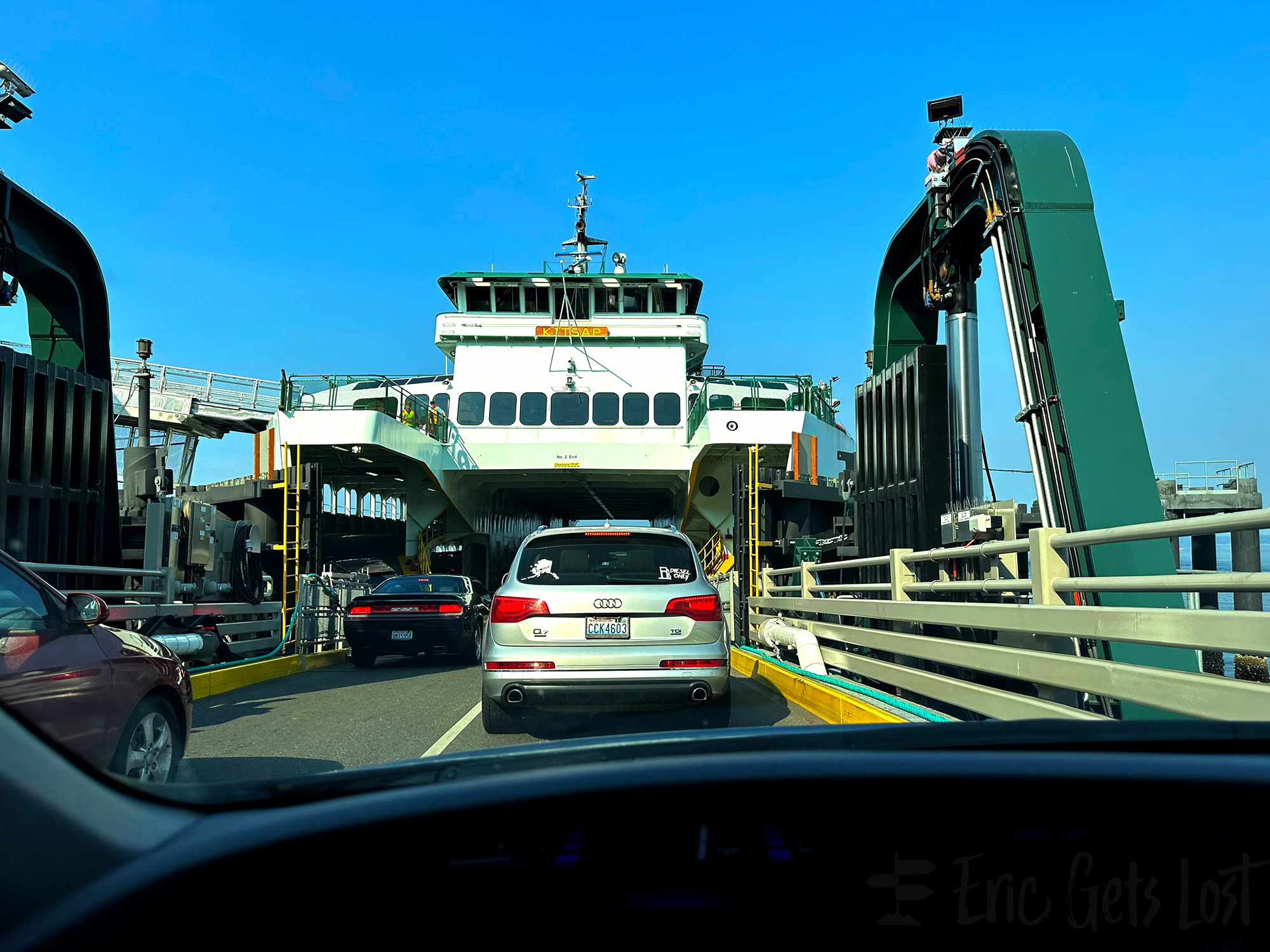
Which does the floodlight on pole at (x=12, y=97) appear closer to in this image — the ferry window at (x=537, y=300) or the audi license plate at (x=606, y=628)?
the audi license plate at (x=606, y=628)

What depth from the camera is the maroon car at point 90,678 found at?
3.47 m

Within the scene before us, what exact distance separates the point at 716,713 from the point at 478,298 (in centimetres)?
2352

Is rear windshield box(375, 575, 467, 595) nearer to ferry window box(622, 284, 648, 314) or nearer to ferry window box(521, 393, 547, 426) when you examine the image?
ferry window box(521, 393, 547, 426)

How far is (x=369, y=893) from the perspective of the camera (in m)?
1.15

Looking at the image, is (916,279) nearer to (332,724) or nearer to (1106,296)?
(1106,296)

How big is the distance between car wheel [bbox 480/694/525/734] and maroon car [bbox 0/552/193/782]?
8.13ft

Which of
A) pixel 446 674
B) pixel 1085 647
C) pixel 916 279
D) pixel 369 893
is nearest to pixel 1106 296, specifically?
pixel 1085 647

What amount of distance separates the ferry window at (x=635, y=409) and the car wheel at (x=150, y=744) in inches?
855

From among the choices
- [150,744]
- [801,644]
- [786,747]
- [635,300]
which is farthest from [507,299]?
[786,747]

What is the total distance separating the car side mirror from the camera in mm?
4188

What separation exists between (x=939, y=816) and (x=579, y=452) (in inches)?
954

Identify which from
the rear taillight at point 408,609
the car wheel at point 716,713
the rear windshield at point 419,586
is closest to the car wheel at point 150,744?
the car wheel at point 716,713

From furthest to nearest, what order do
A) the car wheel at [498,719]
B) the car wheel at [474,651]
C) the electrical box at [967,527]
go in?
the car wheel at [474,651]
the electrical box at [967,527]
the car wheel at [498,719]

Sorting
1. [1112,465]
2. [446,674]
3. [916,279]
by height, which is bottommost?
[446,674]
